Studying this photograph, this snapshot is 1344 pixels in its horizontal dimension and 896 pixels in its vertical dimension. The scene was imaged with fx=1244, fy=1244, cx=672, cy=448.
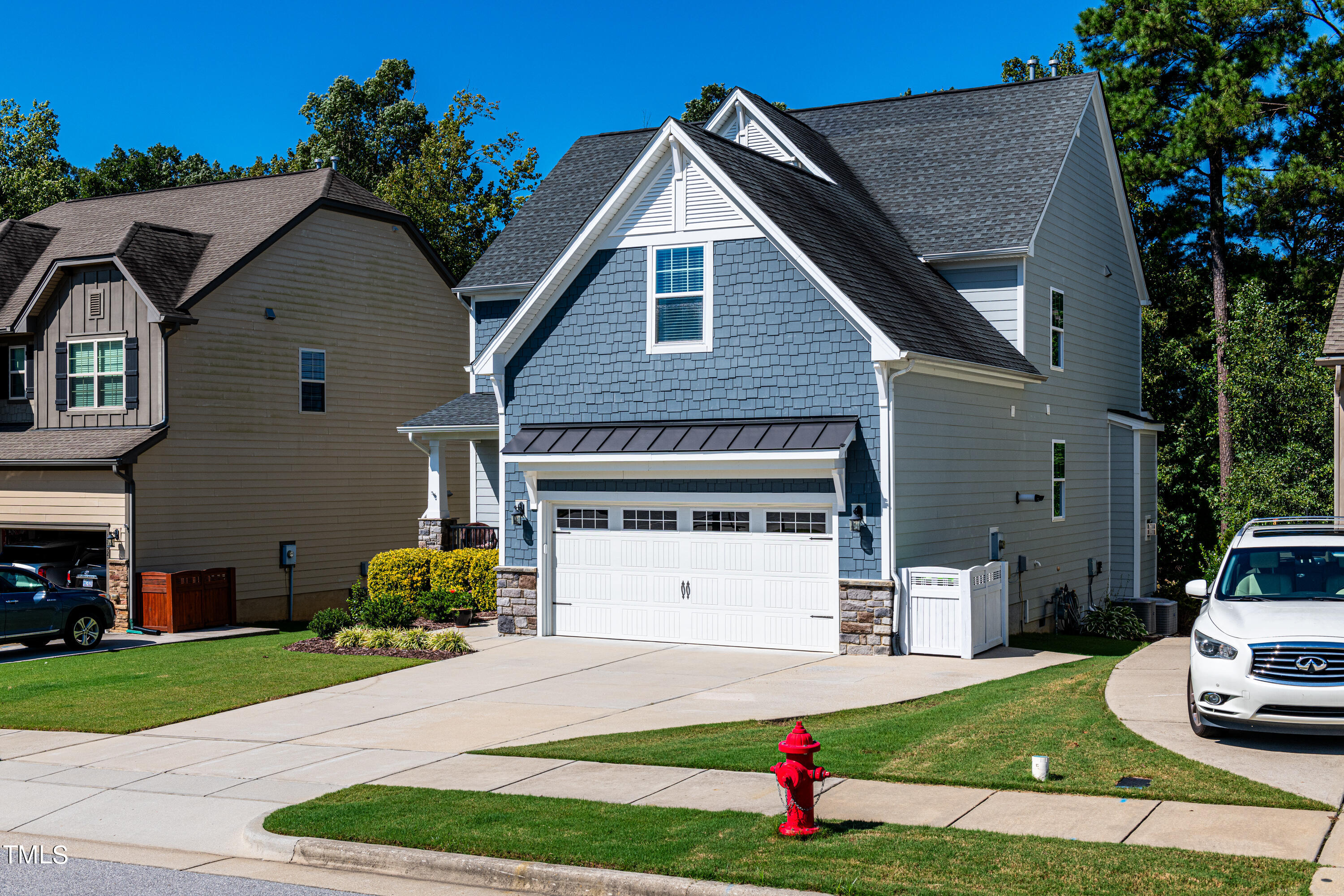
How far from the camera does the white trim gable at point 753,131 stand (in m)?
23.7

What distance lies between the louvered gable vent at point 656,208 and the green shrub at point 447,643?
6.82 m

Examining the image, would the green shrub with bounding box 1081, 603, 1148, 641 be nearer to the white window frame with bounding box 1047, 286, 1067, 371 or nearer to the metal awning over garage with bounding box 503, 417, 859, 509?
the white window frame with bounding box 1047, 286, 1067, 371

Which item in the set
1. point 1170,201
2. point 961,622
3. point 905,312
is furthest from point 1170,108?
point 961,622

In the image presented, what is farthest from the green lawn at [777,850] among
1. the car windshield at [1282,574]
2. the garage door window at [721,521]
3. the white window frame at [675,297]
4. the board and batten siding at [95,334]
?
the board and batten siding at [95,334]

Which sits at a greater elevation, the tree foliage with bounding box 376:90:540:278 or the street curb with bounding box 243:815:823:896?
the tree foliage with bounding box 376:90:540:278

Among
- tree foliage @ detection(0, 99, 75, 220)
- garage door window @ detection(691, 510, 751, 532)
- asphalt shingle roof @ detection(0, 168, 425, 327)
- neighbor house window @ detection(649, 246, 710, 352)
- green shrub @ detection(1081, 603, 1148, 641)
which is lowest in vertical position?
green shrub @ detection(1081, 603, 1148, 641)

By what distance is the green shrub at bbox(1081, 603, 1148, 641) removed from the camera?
24.3 m

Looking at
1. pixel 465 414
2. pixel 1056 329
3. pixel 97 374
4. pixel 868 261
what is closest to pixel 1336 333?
pixel 868 261

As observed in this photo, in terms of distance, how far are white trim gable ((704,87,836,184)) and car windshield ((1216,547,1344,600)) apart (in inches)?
515

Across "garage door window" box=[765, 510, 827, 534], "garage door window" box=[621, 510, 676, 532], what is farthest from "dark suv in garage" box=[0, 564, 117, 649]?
"garage door window" box=[765, 510, 827, 534]

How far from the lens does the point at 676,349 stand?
1919 centimetres

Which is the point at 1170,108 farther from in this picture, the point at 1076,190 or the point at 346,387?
the point at 346,387

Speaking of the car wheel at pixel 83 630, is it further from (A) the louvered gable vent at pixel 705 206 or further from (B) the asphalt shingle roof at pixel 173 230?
(A) the louvered gable vent at pixel 705 206

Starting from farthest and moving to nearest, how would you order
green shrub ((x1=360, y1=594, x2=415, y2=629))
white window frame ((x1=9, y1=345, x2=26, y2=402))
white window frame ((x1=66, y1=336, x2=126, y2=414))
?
1. white window frame ((x1=9, y1=345, x2=26, y2=402))
2. white window frame ((x1=66, y1=336, x2=126, y2=414))
3. green shrub ((x1=360, y1=594, x2=415, y2=629))
